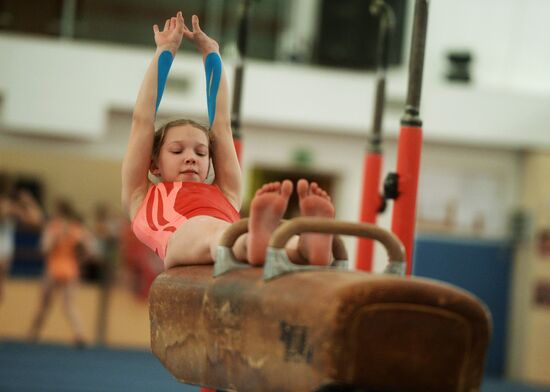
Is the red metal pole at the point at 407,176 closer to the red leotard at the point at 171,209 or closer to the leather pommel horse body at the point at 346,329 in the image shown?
the red leotard at the point at 171,209

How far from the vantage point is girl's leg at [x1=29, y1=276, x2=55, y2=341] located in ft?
35.0

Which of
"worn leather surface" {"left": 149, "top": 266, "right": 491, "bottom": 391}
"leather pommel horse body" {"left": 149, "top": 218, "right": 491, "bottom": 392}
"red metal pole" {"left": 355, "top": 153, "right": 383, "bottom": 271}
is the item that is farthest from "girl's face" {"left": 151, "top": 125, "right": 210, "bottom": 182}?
"red metal pole" {"left": 355, "top": 153, "right": 383, "bottom": 271}

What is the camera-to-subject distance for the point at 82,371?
8.87 meters

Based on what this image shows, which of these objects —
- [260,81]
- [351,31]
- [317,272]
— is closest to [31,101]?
[260,81]

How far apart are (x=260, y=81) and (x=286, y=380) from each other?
10007 mm

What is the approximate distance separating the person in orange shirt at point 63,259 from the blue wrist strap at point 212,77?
7.42 metres

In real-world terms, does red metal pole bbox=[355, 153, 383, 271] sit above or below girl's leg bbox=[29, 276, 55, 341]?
above

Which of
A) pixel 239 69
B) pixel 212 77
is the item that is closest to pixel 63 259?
pixel 239 69

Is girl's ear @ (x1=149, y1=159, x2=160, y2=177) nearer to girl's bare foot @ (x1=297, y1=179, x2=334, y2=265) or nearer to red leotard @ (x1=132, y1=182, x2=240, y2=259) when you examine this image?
red leotard @ (x1=132, y1=182, x2=240, y2=259)

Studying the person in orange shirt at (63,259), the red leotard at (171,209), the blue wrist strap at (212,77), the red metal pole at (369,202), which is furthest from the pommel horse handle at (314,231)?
the person in orange shirt at (63,259)

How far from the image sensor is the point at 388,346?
2.04 m

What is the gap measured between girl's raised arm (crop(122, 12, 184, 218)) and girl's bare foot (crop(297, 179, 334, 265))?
3.00 ft

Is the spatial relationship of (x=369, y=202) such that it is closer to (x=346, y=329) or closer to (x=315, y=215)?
(x=315, y=215)

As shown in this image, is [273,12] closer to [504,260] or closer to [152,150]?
[504,260]
